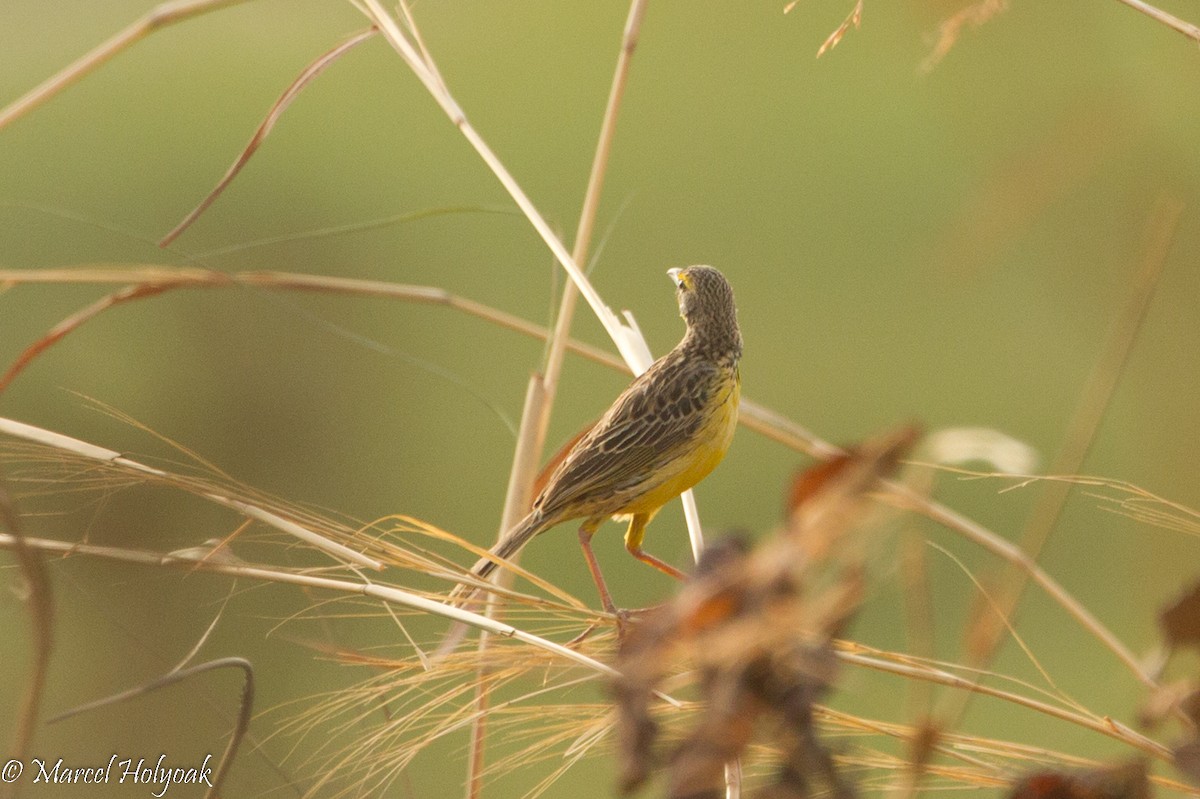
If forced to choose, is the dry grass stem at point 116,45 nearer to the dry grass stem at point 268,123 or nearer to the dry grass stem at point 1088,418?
the dry grass stem at point 268,123

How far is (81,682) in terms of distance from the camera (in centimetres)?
462

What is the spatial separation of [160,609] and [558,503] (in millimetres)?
3225

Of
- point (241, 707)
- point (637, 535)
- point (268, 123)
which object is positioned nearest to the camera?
point (241, 707)

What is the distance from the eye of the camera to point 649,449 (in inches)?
79.7

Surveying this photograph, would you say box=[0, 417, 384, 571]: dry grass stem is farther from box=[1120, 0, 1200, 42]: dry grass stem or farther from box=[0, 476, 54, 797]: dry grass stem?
box=[1120, 0, 1200, 42]: dry grass stem

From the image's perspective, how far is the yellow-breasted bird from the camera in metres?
2.01

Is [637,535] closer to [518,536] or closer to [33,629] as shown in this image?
[518,536]

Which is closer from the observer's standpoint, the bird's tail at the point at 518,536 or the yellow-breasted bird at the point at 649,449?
the bird's tail at the point at 518,536

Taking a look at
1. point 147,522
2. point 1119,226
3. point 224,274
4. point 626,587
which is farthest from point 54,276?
point 626,587

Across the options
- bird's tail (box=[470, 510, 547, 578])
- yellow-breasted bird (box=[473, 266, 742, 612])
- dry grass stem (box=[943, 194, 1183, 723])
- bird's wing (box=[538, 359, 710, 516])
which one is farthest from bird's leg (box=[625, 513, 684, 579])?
dry grass stem (box=[943, 194, 1183, 723])

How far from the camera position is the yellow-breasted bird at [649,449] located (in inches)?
79.0

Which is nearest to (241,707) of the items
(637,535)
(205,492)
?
(205,492)

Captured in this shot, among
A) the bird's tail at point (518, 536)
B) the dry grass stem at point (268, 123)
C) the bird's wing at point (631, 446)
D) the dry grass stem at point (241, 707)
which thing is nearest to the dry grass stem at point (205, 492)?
the dry grass stem at point (241, 707)

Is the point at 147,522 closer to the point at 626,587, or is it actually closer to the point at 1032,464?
the point at 626,587
